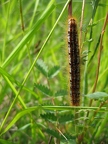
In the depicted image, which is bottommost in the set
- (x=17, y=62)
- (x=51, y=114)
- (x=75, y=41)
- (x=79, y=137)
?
(x=79, y=137)

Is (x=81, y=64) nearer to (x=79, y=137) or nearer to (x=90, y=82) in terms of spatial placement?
(x=79, y=137)

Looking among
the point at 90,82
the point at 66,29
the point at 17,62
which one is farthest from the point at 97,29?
the point at 66,29

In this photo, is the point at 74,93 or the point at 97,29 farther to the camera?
the point at 97,29

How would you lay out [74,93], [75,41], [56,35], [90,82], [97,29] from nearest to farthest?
[75,41] < [74,93] < [90,82] < [97,29] < [56,35]

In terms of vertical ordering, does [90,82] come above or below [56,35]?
below

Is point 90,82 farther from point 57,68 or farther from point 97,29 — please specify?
point 57,68

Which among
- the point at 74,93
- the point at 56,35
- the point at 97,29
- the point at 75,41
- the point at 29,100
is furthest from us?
the point at 56,35

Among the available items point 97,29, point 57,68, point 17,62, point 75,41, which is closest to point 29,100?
point 17,62
